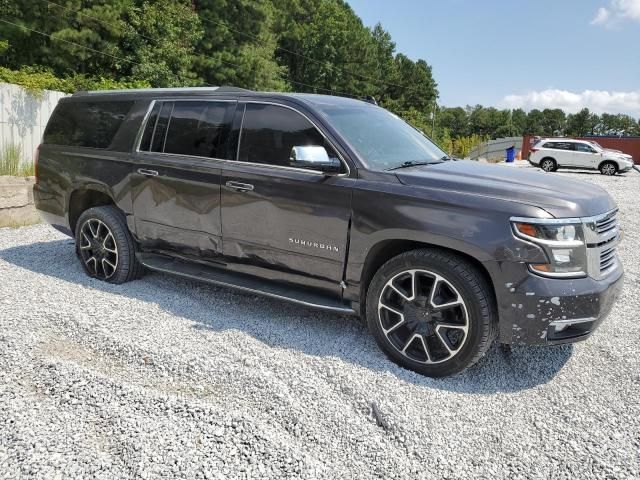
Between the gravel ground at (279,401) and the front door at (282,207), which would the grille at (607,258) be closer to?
the gravel ground at (279,401)

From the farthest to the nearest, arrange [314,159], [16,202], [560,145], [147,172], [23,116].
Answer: [560,145]
[23,116]
[16,202]
[147,172]
[314,159]

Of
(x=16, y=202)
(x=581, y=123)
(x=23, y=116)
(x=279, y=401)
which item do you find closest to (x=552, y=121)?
(x=581, y=123)

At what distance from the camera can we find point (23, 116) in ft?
35.9

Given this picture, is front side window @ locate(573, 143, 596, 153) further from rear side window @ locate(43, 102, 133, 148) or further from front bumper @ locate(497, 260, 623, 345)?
rear side window @ locate(43, 102, 133, 148)

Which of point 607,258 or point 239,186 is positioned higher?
point 239,186

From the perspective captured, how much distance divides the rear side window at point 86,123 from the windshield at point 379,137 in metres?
2.26

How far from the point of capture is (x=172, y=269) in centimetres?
458

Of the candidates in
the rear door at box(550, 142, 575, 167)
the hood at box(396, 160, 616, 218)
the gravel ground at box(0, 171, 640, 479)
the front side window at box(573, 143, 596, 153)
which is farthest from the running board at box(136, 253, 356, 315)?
the front side window at box(573, 143, 596, 153)

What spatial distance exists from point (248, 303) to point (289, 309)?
398 millimetres

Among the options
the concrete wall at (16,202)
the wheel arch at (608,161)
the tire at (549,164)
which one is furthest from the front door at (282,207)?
the wheel arch at (608,161)

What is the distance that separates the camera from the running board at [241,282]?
12.2ft

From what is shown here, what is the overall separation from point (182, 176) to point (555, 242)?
9.87 feet

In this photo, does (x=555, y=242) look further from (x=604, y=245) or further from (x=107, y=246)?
(x=107, y=246)

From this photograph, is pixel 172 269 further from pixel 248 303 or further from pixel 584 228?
pixel 584 228
